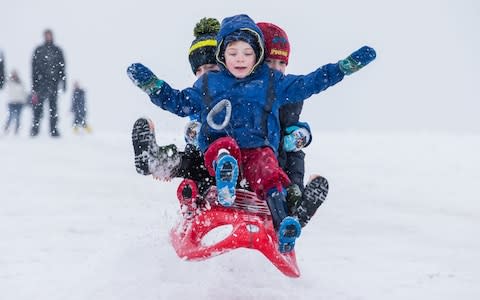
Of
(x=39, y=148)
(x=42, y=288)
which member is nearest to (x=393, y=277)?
(x=42, y=288)

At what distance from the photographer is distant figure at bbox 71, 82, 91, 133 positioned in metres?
15.5

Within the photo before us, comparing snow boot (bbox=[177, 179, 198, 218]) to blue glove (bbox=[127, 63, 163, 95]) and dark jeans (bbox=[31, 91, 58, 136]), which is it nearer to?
blue glove (bbox=[127, 63, 163, 95])

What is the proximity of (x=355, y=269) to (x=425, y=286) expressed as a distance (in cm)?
56

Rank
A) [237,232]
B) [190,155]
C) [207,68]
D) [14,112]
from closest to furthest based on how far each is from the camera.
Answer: [237,232] < [190,155] < [207,68] < [14,112]

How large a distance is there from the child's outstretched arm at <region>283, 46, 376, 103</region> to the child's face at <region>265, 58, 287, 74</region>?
1.89 feet

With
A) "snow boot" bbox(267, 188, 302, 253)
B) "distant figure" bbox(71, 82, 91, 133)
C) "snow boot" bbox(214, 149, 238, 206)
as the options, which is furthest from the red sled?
"distant figure" bbox(71, 82, 91, 133)

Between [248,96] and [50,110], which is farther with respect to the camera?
[50,110]

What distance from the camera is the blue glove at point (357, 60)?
11.0ft

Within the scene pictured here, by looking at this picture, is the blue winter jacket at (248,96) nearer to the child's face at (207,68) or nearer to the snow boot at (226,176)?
the snow boot at (226,176)

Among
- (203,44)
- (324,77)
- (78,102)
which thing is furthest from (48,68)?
(324,77)

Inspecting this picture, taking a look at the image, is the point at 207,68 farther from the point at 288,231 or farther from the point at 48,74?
the point at 48,74

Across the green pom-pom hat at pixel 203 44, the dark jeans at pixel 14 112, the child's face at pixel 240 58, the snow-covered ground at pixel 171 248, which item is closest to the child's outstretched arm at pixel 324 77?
the child's face at pixel 240 58

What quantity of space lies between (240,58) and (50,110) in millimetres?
8872

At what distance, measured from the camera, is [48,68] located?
11.3 m
